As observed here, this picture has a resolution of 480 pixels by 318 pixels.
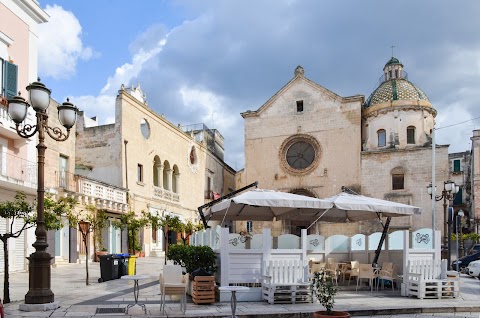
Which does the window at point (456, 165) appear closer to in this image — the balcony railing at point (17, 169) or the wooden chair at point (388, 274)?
the wooden chair at point (388, 274)

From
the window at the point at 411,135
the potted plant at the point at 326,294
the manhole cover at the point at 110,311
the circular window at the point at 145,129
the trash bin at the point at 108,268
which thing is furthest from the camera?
the window at the point at 411,135

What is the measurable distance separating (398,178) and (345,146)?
484cm

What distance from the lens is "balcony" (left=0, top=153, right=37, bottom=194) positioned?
60.8ft

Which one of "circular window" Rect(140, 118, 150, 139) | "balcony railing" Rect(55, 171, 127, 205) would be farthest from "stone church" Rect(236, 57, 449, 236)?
"balcony railing" Rect(55, 171, 127, 205)

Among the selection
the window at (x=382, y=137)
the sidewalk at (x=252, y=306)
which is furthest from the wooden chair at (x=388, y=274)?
the window at (x=382, y=137)

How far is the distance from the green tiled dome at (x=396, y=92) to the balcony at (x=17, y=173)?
96.9 feet

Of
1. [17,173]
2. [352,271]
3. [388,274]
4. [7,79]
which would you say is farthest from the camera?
[17,173]

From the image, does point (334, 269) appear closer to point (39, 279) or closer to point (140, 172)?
point (39, 279)

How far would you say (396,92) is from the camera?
135 feet

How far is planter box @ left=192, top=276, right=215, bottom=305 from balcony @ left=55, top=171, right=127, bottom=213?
15.4 meters

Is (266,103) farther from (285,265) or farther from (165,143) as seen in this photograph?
(285,265)

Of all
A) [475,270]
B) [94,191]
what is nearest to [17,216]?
[94,191]

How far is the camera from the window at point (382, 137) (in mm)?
40219

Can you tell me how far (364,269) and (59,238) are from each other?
16.1 meters
